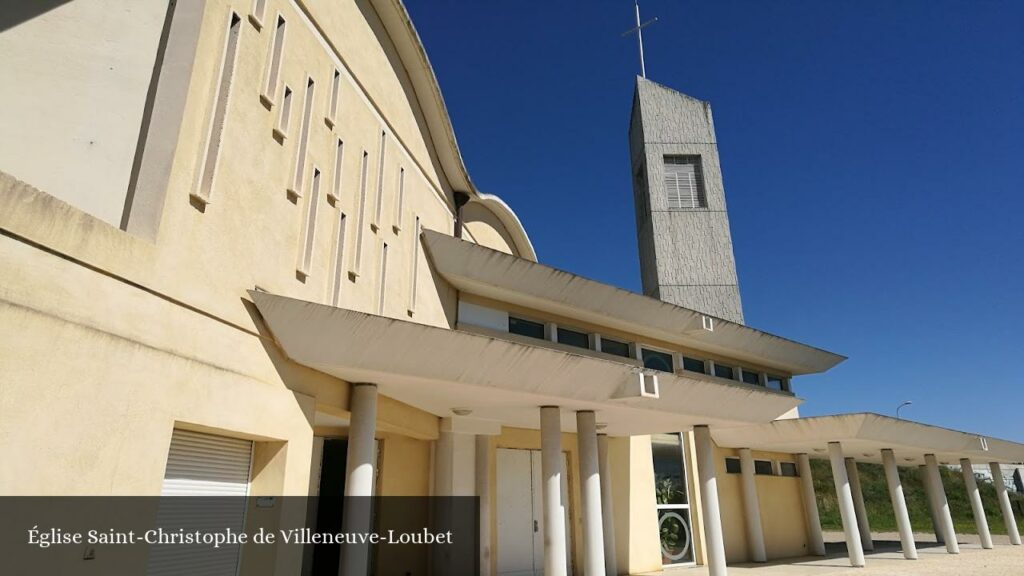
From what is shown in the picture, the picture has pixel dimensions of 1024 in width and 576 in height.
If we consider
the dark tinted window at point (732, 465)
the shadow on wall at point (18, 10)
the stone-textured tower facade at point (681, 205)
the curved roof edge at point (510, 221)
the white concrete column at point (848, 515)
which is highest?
the stone-textured tower facade at point (681, 205)

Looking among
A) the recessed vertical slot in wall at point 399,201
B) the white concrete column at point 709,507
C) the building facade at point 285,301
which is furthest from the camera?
the white concrete column at point 709,507

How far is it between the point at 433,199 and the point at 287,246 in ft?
19.6

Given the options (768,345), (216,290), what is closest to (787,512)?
(768,345)

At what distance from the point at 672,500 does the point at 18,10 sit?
1915 centimetres

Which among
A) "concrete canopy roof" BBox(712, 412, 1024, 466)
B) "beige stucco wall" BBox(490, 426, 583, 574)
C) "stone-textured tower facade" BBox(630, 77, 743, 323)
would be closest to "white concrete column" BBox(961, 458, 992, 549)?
"concrete canopy roof" BBox(712, 412, 1024, 466)

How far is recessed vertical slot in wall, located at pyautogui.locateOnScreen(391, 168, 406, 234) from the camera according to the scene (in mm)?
11727

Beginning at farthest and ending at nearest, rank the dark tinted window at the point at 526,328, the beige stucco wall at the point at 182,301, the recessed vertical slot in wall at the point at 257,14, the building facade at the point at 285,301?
the dark tinted window at the point at 526,328
the recessed vertical slot in wall at the point at 257,14
the building facade at the point at 285,301
the beige stucco wall at the point at 182,301

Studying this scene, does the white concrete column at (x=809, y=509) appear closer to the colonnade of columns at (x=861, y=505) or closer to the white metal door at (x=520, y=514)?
the colonnade of columns at (x=861, y=505)

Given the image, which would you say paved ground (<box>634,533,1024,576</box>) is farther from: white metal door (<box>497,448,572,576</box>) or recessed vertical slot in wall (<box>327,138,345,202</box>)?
recessed vertical slot in wall (<box>327,138,345,202</box>)

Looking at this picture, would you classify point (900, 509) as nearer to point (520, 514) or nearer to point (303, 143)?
point (520, 514)

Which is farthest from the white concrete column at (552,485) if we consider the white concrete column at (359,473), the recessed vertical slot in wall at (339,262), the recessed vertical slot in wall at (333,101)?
the recessed vertical slot in wall at (333,101)

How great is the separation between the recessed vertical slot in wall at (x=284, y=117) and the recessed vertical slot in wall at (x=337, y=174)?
3.84ft

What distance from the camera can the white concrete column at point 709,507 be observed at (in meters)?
14.8

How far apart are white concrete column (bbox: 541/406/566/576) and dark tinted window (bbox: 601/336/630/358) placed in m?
4.87
